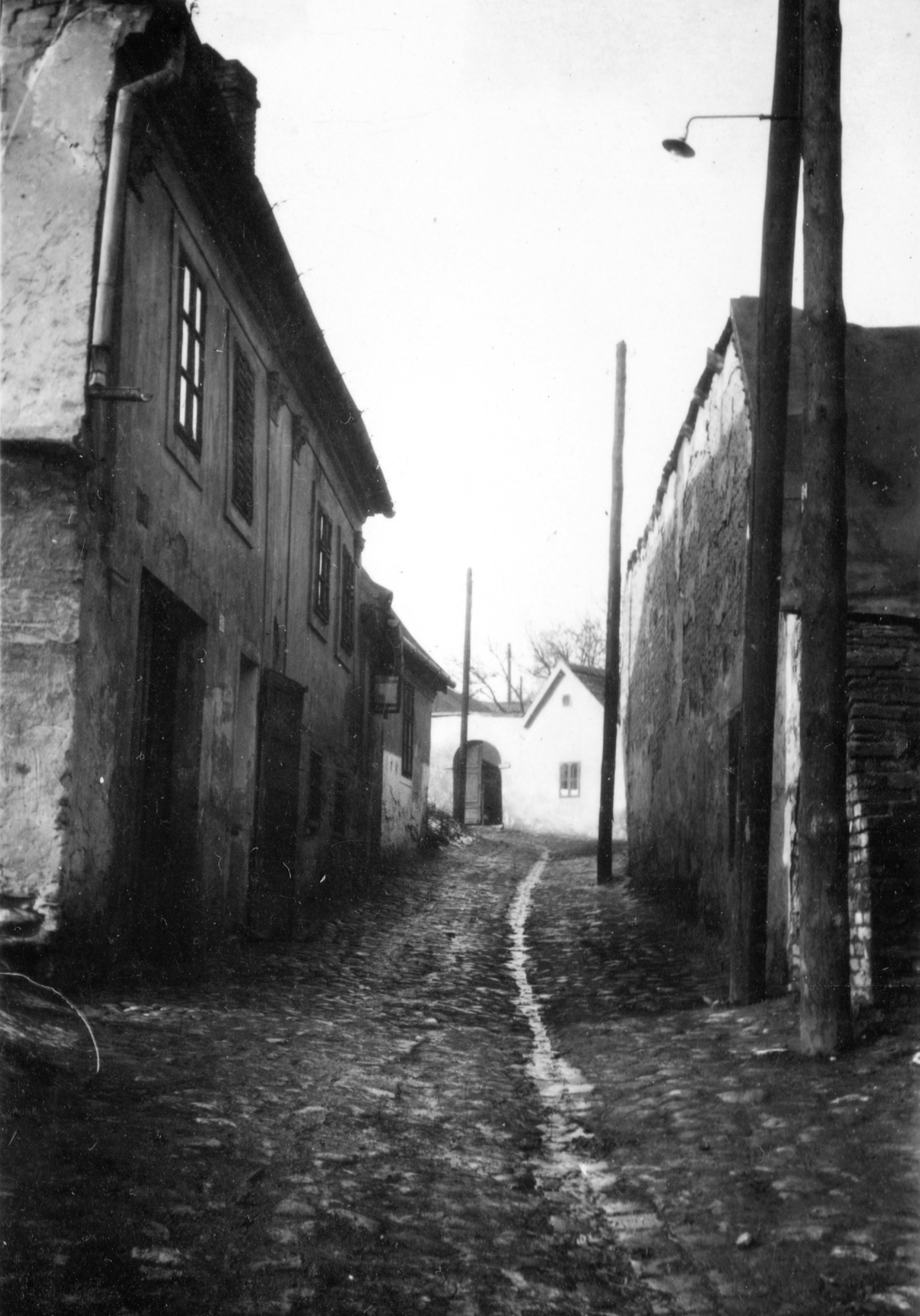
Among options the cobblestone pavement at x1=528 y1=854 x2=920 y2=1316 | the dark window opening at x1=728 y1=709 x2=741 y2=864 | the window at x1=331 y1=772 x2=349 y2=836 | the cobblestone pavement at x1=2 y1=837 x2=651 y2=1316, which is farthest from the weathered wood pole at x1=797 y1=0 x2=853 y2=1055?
the window at x1=331 y1=772 x2=349 y2=836

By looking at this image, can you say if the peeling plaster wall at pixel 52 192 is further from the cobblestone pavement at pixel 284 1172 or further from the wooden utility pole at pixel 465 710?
the wooden utility pole at pixel 465 710

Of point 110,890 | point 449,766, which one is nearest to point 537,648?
point 449,766

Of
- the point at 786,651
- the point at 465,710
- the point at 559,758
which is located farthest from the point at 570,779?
the point at 786,651

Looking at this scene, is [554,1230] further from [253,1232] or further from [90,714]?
[90,714]

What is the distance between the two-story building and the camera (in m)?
6.72

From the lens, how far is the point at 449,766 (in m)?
40.9

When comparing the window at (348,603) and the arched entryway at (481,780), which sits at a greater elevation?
the window at (348,603)

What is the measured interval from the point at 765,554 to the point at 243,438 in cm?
500

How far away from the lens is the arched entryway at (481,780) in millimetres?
41312

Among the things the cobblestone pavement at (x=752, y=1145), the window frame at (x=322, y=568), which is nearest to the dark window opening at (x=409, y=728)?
the window frame at (x=322, y=568)

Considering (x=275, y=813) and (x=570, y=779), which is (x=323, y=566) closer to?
(x=275, y=813)

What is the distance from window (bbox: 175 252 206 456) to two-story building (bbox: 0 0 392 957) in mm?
25

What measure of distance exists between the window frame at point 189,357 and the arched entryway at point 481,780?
3155 cm

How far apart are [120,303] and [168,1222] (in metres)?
5.38
